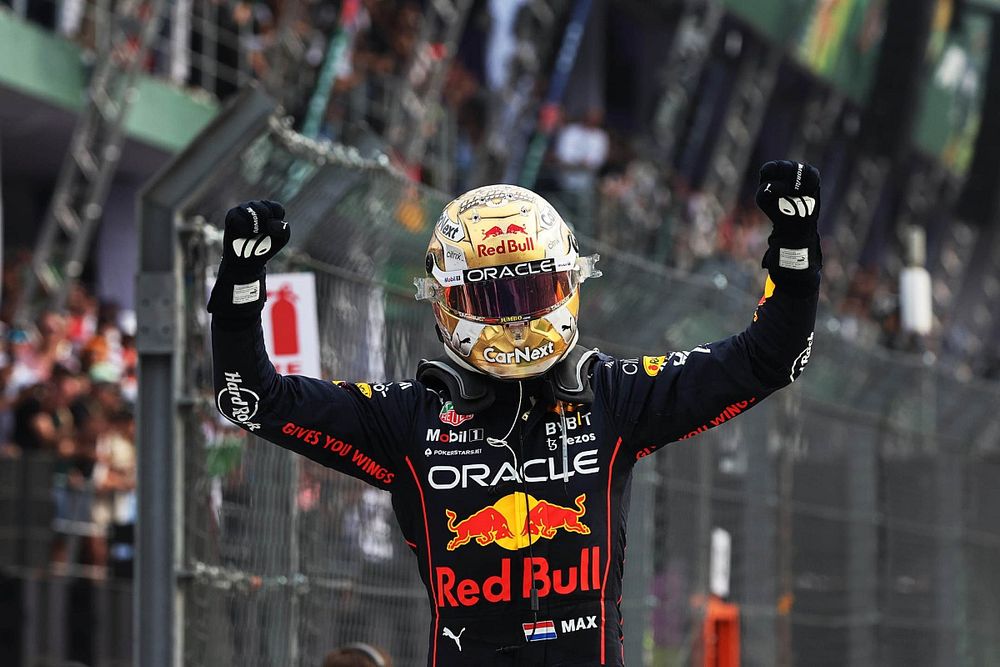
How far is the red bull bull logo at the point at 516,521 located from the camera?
171 inches

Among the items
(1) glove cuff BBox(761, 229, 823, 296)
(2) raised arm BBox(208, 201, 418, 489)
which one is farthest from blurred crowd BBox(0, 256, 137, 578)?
(1) glove cuff BBox(761, 229, 823, 296)

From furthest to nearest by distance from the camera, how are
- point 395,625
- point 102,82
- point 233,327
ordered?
point 102,82
point 395,625
point 233,327

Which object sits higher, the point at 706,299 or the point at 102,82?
the point at 102,82

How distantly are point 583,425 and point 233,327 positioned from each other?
0.80 meters

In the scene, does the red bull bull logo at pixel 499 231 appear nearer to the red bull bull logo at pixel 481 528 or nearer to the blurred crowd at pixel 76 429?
the red bull bull logo at pixel 481 528

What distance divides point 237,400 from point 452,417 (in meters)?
0.48

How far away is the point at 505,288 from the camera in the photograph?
4355 mm

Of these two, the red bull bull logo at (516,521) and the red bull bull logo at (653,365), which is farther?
the red bull bull logo at (653,365)

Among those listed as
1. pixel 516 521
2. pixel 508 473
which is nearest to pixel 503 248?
pixel 508 473

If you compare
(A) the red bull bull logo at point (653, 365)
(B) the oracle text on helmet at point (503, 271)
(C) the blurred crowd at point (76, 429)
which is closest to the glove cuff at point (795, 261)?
(A) the red bull bull logo at point (653, 365)

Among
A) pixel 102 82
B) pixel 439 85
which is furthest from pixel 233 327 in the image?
pixel 439 85

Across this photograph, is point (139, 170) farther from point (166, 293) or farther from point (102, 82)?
point (166, 293)

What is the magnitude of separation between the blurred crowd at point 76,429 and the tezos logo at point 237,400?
6281mm

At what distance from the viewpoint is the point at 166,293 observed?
218 inches
